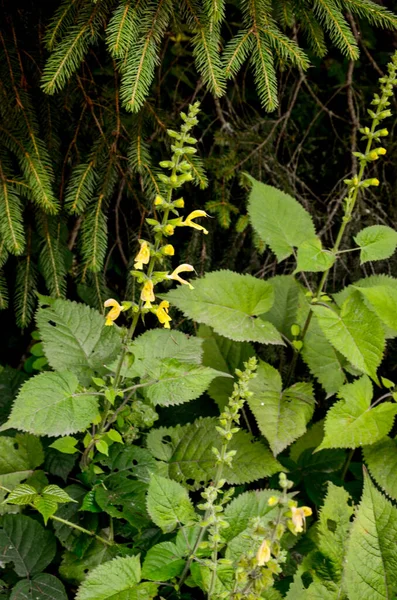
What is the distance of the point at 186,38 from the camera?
2.54m

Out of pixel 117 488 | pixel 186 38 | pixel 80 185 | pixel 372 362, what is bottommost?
pixel 117 488

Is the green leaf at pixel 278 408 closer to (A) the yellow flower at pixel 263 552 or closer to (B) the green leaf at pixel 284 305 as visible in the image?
(B) the green leaf at pixel 284 305

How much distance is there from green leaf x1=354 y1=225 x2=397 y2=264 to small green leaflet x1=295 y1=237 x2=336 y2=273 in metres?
0.12

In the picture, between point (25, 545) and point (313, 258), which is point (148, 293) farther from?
point (25, 545)

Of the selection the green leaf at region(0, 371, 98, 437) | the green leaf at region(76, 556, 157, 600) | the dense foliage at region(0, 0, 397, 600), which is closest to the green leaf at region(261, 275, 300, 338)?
the dense foliage at region(0, 0, 397, 600)

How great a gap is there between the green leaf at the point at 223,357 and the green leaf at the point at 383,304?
48 cm

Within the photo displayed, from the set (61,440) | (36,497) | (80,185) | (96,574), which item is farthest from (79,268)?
(96,574)

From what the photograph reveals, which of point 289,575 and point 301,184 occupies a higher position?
point 301,184

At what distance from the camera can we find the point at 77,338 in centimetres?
202

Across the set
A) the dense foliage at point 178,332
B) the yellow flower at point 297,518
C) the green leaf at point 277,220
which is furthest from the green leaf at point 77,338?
the yellow flower at point 297,518

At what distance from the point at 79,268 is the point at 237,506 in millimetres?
1141

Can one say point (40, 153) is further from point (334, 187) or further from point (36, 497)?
point (334, 187)

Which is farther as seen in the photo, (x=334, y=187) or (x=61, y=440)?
(x=334, y=187)

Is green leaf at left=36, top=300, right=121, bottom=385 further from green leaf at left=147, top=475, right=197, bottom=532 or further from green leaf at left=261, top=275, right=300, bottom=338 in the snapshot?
green leaf at left=261, top=275, right=300, bottom=338
